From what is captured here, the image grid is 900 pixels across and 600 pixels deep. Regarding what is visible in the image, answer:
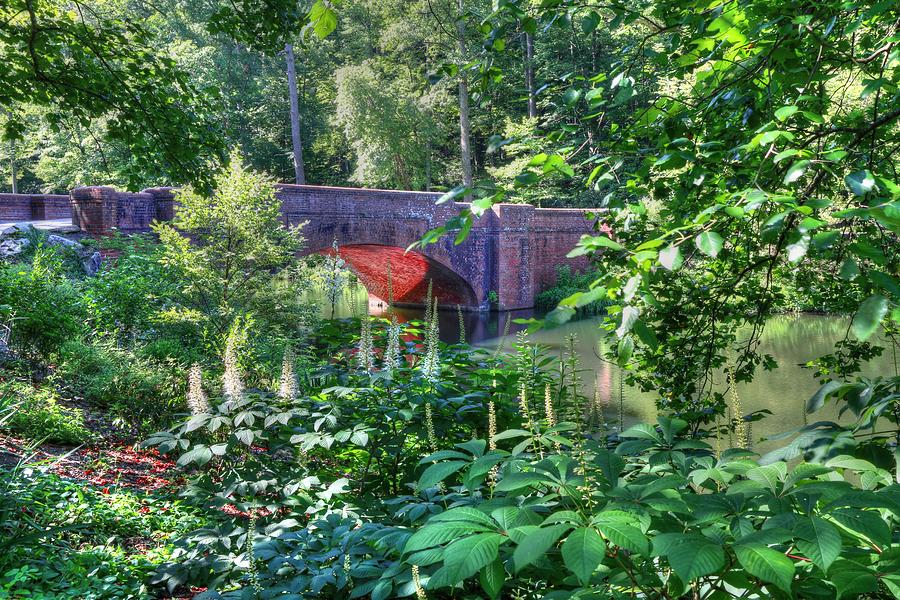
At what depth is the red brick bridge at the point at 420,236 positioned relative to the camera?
55.2 feet

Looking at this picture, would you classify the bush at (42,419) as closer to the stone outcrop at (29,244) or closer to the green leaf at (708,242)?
the green leaf at (708,242)

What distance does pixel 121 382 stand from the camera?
214 inches

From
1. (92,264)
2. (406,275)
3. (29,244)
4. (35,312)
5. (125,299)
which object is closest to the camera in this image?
(35,312)

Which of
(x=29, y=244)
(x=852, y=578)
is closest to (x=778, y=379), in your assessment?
(x=29, y=244)

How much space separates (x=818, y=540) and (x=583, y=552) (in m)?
0.35

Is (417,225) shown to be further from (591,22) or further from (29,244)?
(591,22)

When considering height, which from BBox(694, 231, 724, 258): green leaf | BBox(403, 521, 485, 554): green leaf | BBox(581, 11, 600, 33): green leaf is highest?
BBox(581, 11, 600, 33): green leaf

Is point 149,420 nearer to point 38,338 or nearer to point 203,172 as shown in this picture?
point 38,338

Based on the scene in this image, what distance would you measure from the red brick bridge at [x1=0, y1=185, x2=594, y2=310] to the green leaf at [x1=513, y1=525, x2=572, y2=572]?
1302cm

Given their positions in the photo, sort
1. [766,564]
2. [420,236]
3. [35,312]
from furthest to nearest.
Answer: [420,236], [35,312], [766,564]

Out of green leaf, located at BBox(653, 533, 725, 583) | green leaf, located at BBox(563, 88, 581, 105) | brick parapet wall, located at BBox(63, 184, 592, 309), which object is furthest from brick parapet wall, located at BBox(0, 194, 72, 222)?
green leaf, located at BBox(653, 533, 725, 583)

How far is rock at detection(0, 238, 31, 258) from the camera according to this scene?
9.05m

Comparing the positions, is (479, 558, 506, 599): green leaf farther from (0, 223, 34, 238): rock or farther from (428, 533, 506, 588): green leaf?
(0, 223, 34, 238): rock

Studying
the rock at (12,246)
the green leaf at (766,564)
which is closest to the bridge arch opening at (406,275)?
the rock at (12,246)
